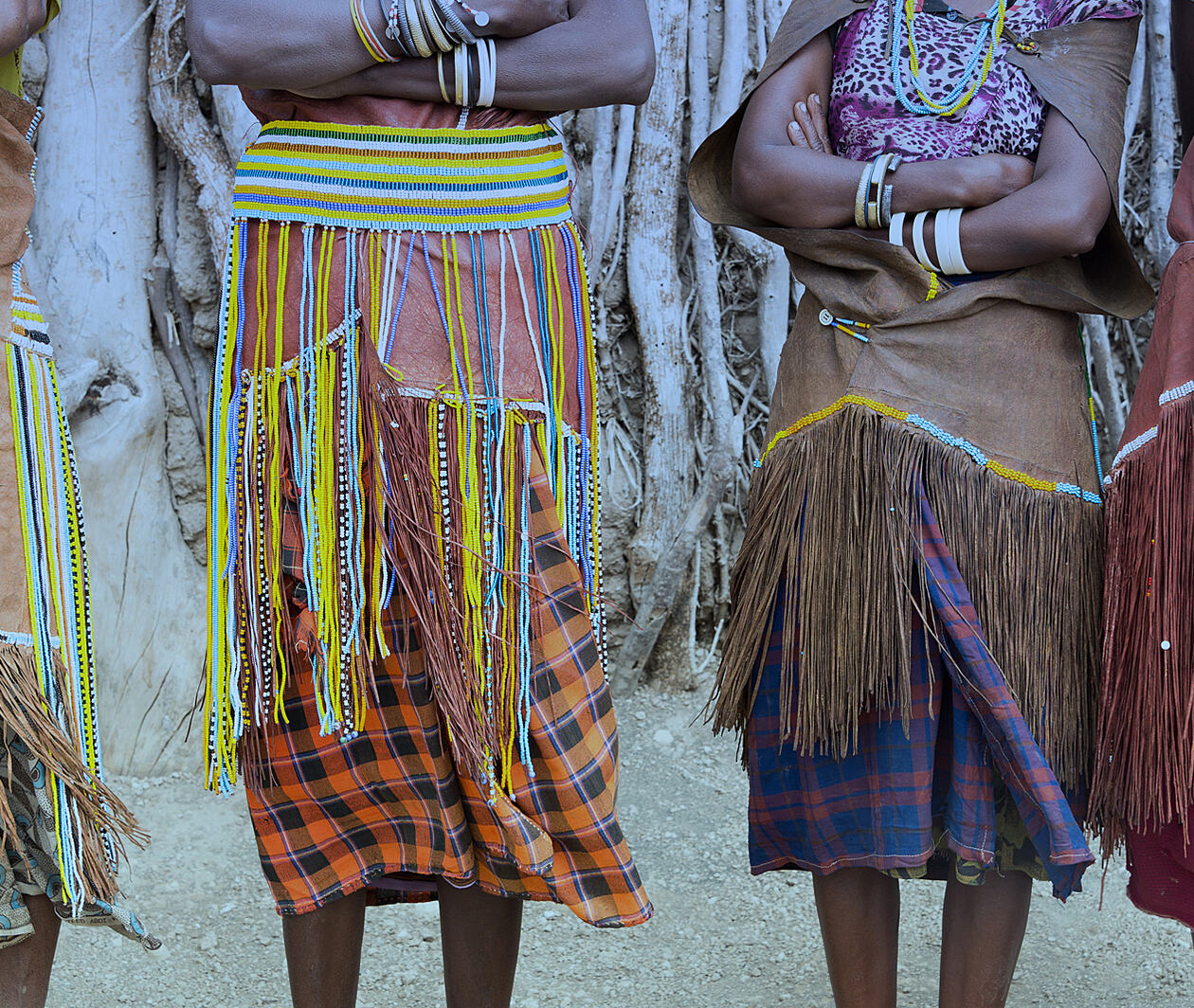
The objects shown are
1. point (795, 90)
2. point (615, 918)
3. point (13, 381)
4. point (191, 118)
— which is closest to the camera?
point (13, 381)

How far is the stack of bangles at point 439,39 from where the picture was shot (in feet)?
6.04

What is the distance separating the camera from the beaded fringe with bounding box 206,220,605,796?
1924 millimetres

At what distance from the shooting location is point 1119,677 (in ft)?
6.77

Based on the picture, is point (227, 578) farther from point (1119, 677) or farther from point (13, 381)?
point (1119, 677)

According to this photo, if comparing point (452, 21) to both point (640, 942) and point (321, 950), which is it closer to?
point (321, 950)

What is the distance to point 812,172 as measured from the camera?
2.12 meters

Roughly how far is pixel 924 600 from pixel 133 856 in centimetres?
209

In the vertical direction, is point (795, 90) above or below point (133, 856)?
above

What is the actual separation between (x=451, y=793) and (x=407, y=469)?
19.4 inches

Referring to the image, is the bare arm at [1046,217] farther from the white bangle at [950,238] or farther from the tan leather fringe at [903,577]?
the tan leather fringe at [903,577]

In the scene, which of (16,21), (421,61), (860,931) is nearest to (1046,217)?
(421,61)

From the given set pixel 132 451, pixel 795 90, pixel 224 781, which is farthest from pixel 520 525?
pixel 132 451

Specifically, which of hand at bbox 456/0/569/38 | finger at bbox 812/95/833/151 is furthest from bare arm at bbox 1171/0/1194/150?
hand at bbox 456/0/569/38

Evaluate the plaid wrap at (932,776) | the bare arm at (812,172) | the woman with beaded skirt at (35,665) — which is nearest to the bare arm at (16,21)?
the woman with beaded skirt at (35,665)
